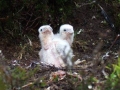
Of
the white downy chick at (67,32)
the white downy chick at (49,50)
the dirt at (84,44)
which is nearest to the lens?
the white downy chick at (49,50)

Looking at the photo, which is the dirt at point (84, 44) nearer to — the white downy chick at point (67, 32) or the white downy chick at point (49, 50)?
the white downy chick at point (49, 50)

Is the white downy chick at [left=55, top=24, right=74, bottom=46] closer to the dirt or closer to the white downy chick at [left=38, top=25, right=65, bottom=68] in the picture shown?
the white downy chick at [left=38, top=25, right=65, bottom=68]

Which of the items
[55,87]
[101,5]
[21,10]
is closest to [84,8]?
[101,5]

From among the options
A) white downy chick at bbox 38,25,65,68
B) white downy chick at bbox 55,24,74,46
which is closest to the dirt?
white downy chick at bbox 38,25,65,68

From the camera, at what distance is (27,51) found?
6.38m

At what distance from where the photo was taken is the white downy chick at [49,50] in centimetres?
539

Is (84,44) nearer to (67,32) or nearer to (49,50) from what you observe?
(67,32)

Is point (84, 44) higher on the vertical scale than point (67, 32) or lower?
lower

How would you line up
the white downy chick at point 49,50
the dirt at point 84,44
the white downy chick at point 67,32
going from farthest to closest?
the dirt at point 84,44, the white downy chick at point 67,32, the white downy chick at point 49,50

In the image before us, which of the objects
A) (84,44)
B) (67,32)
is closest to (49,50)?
(67,32)

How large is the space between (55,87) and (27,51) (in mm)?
1848

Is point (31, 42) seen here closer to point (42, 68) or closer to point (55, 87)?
point (42, 68)

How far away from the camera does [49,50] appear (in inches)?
215

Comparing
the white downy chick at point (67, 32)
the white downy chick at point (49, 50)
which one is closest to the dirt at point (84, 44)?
the white downy chick at point (49, 50)
